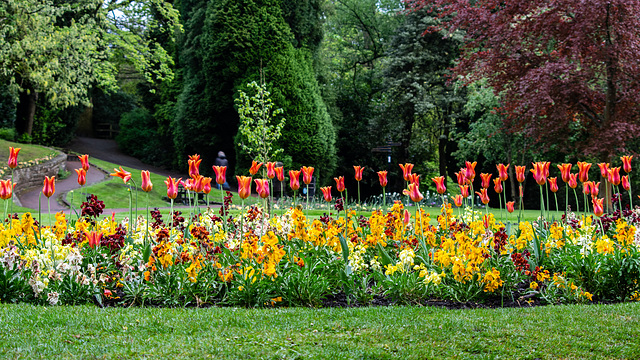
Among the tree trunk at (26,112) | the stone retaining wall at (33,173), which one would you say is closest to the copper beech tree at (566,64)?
the stone retaining wall at (33,173)

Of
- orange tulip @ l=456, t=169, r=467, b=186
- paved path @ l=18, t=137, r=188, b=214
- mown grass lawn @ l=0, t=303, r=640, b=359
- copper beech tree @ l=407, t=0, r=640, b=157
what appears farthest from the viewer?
paved path @ l=18, t=137, r=188, b=214

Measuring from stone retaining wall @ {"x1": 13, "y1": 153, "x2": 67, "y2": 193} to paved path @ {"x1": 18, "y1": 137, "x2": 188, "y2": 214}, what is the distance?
0.19 meters

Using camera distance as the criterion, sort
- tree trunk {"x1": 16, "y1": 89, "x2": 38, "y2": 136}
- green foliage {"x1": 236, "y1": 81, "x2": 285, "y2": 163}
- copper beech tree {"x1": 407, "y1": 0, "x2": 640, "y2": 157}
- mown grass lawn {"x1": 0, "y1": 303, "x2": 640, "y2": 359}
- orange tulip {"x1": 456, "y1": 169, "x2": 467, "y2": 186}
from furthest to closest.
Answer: tree trunk {"x1": 16, "y1": 89, "x2": 38, "y2": 136}, green foliage {"x1": 236, "y1": 81, "x2": 285, "y2": 163}, copper beech tree {"x1": 407, "y1": 0, "x2": 640, "y2": 157}, orange tulip {"x1": 456, "y1": 169, "x2": 467, "y2": 186}, mown grass lawn {"x1": 0, "y1": 303, "x2": 640, "y2": 359}

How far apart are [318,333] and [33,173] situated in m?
14.6

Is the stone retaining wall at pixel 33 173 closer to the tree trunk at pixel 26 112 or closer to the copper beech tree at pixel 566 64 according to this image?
the tree trunk at pixel 26 112

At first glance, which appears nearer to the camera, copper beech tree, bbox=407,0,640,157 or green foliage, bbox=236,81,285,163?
copper beech tree, bbox=407,0,640,157

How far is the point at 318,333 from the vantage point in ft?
11.5

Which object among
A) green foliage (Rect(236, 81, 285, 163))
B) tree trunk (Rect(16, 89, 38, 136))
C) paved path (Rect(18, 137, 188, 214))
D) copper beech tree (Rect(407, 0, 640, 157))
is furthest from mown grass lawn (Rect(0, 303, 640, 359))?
tree trunk (Rect(16, 89, 38, 136))

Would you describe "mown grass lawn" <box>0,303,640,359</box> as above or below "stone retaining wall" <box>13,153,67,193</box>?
below

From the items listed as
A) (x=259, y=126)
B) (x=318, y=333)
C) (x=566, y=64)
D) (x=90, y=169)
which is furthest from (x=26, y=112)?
(x=318, y=333)

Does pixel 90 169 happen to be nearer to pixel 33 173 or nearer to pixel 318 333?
pixel 33 173

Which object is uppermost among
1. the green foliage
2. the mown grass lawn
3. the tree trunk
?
the tree trunk

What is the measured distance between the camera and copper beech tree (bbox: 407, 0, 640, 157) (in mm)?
9859

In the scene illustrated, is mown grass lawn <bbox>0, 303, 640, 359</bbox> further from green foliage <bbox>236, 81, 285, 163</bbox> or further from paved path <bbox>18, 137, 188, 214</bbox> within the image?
paved path <bbox>18, 137, 188, 214</bbox>
